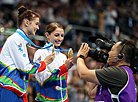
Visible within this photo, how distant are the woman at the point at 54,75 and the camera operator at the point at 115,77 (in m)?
0.56

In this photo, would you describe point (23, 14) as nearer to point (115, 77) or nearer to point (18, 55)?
point (18, 55)

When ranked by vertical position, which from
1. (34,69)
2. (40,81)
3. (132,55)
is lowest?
(40,81)

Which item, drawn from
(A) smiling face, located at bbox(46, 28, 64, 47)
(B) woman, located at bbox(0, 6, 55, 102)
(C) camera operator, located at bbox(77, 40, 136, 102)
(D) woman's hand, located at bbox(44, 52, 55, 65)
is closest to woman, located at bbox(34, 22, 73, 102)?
(A) smiling face, located at bbox(46, 28, 64, 47)

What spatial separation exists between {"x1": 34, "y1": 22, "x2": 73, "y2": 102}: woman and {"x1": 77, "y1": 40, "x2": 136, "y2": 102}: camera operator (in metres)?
0.56

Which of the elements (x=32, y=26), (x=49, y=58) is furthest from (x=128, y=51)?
(x=32, y=26)

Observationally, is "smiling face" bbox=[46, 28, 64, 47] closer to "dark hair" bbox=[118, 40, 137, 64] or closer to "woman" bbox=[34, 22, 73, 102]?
"woman" bbox=[34, 22, 73, 102]

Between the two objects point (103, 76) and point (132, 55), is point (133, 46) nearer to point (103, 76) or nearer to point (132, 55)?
point (132, 55)

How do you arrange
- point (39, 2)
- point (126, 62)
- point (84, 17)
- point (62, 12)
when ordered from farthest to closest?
point (84, 17) < point (62, 12) < point (39, 2) < point (126, 62)

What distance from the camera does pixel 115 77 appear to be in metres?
2.53

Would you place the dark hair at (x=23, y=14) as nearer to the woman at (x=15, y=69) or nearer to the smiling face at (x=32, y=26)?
the smiling face at (x=32, y=26)

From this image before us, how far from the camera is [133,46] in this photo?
278cm

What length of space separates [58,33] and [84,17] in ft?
20.4

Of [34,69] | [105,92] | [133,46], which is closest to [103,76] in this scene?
[105,92]

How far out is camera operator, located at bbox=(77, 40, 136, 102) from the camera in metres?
2.52
